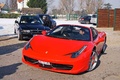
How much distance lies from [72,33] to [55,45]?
1202 mm

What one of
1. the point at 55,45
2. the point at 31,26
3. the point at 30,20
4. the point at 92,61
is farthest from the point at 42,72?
the point at 30,20

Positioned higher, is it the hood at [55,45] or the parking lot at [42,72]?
the hood at [55,45]

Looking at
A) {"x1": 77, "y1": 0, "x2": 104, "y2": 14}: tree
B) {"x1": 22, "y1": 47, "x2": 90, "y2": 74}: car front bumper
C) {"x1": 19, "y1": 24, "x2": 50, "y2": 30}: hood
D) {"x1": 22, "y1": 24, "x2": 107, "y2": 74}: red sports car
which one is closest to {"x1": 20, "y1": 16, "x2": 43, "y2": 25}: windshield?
{"x1": 19, "y1": 24, "x2": 50, "y2": 30}: hood

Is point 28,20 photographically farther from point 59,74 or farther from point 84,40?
point 59,74

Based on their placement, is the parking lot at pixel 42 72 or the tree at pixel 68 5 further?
the tree at pixel 68 5

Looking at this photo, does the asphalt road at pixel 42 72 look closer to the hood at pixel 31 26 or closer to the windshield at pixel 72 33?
the windshield at pixel 72 33

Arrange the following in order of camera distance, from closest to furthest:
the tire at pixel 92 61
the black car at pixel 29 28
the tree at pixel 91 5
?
the tire at pixel 92 61, the black car at pixel 29 28, the tree at pixel 91 5

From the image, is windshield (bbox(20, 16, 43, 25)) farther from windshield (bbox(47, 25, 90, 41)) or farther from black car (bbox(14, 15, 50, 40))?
windshield (bbox(47, 25, 90, 41))

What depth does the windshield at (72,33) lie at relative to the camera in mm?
7297

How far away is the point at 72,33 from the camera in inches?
298

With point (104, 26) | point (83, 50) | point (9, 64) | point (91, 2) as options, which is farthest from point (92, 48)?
point (91, 2)

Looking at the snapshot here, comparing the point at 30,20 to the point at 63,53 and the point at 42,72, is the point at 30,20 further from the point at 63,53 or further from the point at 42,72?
the point at 63,53

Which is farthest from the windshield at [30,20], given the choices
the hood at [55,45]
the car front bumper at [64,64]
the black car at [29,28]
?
the car front bumper at [64,64]

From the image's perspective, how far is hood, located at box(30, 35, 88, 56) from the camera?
6209mm
